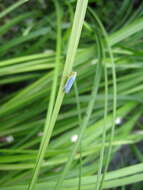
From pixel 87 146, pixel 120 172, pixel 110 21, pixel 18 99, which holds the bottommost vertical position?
pixel 120 172

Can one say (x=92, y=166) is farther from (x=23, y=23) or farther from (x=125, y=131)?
(x=23, y=23)

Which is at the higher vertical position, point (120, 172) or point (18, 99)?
point (18, 99)

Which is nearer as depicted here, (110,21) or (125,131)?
(125,131)

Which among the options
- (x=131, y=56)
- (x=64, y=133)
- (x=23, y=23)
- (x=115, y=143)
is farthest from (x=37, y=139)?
(x=23, y=23)

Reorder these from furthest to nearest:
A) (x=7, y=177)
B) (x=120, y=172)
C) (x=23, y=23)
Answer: (x=23, y=23)
(x=7, y=177)
(x=120, y=172)

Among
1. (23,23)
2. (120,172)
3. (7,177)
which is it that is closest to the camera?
(120,172)

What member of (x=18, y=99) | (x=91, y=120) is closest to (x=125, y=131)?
(x=91, y=120)

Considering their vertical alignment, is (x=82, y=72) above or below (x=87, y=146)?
above

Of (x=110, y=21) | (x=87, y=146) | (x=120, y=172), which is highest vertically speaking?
(x=110, y=21)

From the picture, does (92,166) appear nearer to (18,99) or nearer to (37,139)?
(37,139)
